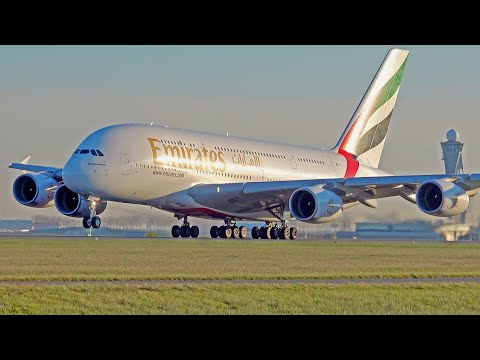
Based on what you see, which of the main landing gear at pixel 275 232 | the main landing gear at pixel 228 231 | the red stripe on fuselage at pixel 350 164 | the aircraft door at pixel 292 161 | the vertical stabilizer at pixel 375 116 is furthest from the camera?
the vertical stabilizer at pixel 375 116

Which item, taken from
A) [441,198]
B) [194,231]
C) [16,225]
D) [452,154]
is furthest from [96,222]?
[452,154]

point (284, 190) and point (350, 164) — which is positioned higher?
point (350, 164)

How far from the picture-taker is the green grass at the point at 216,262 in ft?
98.4

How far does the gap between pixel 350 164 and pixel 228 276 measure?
35.4 meters

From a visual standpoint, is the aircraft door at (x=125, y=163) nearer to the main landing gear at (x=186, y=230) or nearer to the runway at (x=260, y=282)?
the main landing gear at (x=186, y=230)

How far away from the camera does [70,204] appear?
5416 cm

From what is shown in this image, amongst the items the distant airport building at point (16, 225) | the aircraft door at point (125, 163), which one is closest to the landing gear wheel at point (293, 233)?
the aircraft door at point (125, 163)

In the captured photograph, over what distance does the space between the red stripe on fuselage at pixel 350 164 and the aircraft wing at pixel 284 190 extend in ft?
24.5

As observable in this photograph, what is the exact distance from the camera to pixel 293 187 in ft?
171

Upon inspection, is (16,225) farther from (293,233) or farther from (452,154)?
(452,154)

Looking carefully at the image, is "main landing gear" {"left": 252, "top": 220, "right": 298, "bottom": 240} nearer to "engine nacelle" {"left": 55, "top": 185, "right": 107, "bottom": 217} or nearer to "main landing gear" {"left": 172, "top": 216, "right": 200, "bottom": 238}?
"main landing gear" {"left": 172, "top": 216, "right": 200, "bottom": 238}
